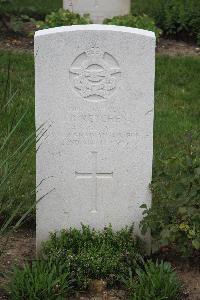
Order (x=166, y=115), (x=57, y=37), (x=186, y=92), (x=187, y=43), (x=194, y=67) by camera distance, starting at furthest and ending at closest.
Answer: (x=187, y=43) < (x=194, y=67) < (x=186, y=92) < (x=166, y=115) < (x=57, y=37)

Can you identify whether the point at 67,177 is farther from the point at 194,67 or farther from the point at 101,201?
→ the point at 194,67

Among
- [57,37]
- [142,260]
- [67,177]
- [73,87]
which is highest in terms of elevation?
[57,37]

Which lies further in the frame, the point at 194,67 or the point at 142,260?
the point at 194,67

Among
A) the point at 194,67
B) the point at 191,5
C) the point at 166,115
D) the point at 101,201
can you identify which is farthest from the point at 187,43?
the point at 101,201

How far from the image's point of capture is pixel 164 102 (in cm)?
815

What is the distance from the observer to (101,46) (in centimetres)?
460

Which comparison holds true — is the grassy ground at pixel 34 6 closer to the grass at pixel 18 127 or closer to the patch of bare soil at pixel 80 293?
the grass at pixel 18 127

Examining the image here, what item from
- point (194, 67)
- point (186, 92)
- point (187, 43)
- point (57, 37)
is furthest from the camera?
point (187, 43)

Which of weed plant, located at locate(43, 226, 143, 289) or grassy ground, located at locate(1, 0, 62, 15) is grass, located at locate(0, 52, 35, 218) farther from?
grassy ground, located at locate(1, 0, 62, 15)

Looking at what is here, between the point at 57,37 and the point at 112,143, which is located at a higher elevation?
the point at 57,37

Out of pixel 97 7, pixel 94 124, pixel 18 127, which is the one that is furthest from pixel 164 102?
pixel 94 124

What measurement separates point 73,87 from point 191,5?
6367mm

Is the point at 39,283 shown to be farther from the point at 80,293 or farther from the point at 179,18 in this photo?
the point at 179,18

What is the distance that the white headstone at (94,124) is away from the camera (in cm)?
460
